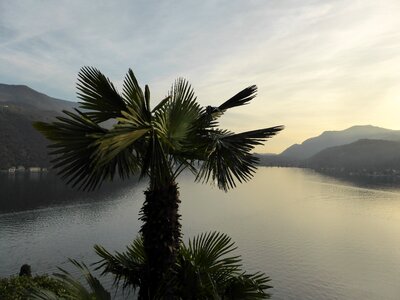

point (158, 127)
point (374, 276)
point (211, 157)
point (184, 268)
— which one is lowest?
point (374, 276)

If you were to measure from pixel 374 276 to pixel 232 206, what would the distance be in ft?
221

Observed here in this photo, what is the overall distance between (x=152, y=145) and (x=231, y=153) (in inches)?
80.7

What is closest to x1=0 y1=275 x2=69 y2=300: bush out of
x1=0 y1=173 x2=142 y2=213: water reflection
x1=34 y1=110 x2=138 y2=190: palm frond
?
x1=34 y1=110 x2=138 y2=190: palm frond

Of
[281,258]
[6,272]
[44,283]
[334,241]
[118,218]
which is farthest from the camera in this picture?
[118,218]

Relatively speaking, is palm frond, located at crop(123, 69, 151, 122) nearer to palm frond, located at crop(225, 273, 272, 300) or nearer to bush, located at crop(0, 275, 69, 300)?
palm frond, located at crop(225, 273, 272, 300)

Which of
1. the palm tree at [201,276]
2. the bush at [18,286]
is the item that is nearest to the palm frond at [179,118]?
the palm tree at [201,276]

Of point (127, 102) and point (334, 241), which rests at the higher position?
point (127, 102)

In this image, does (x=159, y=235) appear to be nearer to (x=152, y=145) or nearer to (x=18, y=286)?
(x=152, y=145)

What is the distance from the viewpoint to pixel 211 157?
802cm

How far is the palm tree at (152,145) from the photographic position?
21.0ft

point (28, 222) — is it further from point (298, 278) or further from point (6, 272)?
point (298, 278)

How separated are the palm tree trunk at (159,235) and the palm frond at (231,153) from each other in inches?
34.0

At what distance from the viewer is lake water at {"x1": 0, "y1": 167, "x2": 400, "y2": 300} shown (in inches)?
2504

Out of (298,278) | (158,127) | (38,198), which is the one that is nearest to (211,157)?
(158,127)
